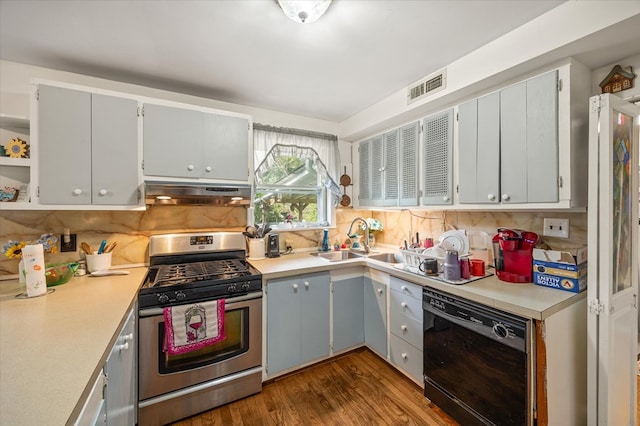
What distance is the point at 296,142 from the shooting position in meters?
2.88

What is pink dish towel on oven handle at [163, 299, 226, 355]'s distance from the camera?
1.69 metres

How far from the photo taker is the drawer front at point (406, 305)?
1965mm

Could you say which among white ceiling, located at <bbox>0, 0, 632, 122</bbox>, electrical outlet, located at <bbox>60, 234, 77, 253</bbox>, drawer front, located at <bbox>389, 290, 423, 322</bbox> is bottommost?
drawer front, located at <bbox>389, 290, 423, 322</bbox>

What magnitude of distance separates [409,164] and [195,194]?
6.14 ft

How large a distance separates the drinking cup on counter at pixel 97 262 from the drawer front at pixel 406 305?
2254 mm

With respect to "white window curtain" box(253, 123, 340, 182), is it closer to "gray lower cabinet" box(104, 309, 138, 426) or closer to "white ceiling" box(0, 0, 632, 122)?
"white ceiling" box(0, 0, 632, 122)

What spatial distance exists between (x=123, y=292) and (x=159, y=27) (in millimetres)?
1564

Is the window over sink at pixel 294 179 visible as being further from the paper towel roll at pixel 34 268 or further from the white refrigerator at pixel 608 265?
the white refrigerator at pixel 608 265

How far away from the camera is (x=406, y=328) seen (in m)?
2.08

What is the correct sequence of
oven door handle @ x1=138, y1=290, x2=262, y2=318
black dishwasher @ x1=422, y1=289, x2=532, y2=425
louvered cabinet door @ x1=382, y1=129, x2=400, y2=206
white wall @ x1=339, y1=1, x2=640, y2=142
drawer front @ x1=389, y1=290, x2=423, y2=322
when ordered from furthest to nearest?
louvered cabinet door @ x1=382, y1=129, x2=400, y2=206 < drawer front @ x1=389, y1=290, x2=423, y2=322 < oven door handle @ x1=138, y1=290, x2=262, y2=318 < black dishwasher @ x1=422, y1=289, x2=532, y2=425 < white wall @ x1=339, y1=1, x2=640, y2=142

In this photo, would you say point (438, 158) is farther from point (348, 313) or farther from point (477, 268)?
point (348, 313)

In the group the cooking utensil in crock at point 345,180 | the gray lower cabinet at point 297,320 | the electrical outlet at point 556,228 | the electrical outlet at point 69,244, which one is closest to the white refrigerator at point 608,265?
the electrical outlet at point 556,228

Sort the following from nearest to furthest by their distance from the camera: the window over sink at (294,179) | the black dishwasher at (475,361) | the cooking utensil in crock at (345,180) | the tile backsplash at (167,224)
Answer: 1. the black dishwasher at (475,361)
2. the tile backsplash at (167,224)
3. the window over sink at (294,179)
4. the cooking utensil in crock at (345,180)

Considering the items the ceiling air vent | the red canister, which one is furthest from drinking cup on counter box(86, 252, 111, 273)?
the ceiling air vent
